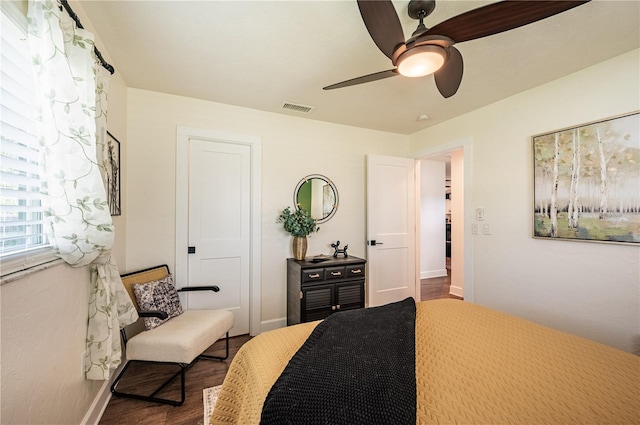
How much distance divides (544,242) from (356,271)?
5.59 feet

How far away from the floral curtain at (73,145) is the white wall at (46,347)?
3.4 inches

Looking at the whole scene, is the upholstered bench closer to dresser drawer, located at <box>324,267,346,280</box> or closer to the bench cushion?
the bench cushion

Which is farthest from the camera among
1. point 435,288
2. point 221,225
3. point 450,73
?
point 435,288

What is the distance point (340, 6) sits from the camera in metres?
1.43

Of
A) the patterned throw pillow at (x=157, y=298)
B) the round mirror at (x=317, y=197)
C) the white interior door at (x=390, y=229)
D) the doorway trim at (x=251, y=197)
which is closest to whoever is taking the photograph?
the patterned throw pillow at (x=157, y=298)

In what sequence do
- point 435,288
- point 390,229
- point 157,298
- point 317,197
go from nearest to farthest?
point 157,298 < point 317,197 < point 390,229 < point 435,288

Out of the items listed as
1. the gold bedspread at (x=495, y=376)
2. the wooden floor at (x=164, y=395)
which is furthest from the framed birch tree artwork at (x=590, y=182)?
the wooden floor at (x=164, y=395)

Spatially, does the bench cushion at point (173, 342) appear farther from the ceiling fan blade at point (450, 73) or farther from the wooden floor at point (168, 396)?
the ceiling fan blade at point (450, 73)

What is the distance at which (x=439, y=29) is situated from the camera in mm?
1206

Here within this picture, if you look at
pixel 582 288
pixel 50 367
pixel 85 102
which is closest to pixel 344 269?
pixel 582 288

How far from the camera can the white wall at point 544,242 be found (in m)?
1.81

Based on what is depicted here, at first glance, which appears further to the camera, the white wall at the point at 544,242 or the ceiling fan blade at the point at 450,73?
the white wall at the point at 544,242

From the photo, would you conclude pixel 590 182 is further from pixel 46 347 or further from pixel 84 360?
pixel 84 360

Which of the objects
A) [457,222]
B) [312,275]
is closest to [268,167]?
[312,275]
